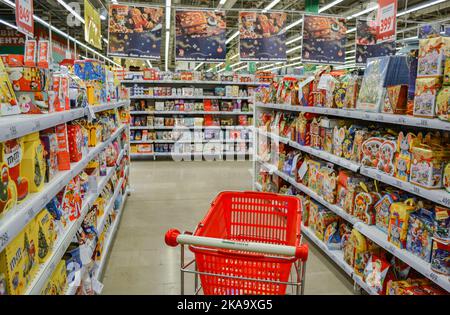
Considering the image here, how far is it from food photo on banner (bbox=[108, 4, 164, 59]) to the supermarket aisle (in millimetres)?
2650

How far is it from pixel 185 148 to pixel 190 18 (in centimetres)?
331

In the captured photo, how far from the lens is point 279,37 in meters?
9.03

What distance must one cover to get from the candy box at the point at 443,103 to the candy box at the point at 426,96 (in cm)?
3

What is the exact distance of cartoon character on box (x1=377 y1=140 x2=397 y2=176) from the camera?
2684 mm

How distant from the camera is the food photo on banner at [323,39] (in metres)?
9.28

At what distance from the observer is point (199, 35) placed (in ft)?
28.1

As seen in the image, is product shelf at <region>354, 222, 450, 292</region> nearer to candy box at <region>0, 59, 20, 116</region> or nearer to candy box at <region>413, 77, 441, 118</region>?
candy box at <region>413, 77, 441, 118</region>

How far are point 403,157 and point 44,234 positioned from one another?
7.18 feet

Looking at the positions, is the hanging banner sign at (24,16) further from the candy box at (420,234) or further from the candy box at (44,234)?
the candy box at (420,234)

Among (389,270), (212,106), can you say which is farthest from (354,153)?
(212,106)

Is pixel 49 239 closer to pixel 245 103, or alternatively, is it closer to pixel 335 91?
pixel 335 91

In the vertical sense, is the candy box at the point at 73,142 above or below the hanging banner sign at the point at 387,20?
below

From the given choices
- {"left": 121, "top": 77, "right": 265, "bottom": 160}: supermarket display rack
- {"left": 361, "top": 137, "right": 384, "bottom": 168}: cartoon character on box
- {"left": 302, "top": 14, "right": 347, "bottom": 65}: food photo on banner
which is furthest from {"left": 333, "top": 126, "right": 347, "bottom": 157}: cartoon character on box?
{"left": 121, "top": 77, "right": 265, "bottom": 160}: supermarket display rack

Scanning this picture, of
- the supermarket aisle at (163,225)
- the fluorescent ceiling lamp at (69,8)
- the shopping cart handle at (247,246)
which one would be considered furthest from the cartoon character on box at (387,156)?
the fluorescent ceiling lamp at (69,8)
